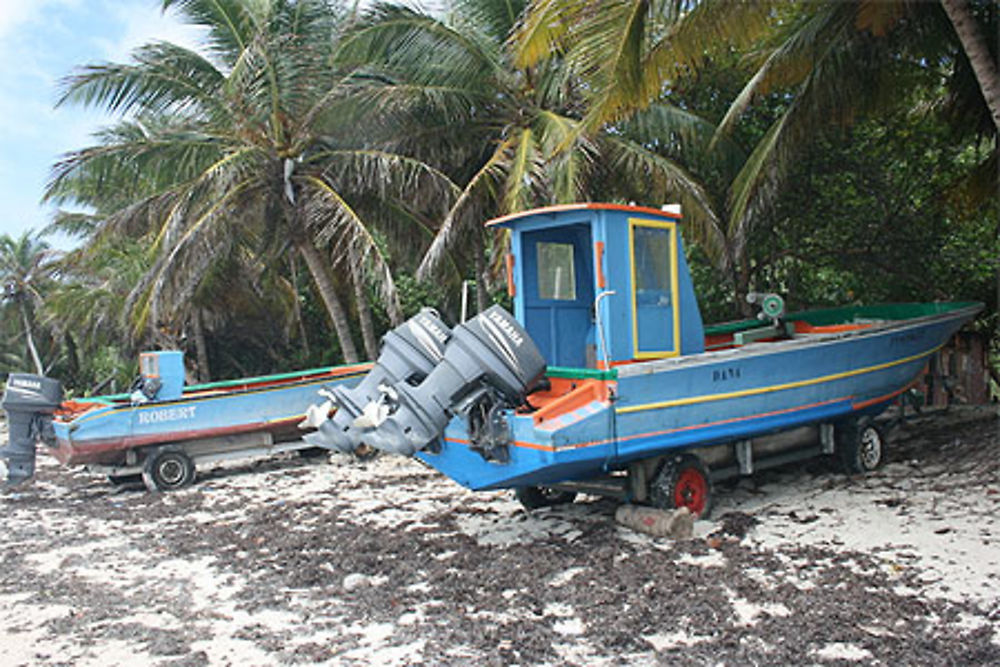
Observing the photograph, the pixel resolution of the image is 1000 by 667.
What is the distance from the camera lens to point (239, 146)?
13617 millimetres

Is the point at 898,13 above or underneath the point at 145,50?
underneath

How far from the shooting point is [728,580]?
5.68 meters

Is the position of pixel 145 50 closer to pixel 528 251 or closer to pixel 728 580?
pixel 528 251

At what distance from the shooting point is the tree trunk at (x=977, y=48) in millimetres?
7406

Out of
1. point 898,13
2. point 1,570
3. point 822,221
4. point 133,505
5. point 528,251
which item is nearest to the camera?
point 1,570

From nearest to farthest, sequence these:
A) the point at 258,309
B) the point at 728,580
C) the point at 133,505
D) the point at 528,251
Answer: the point at 728,580 → the point at 528,251 → the point at 133,505 → the point at 258,309

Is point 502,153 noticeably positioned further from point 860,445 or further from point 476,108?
point 860,445

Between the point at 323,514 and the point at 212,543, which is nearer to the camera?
the point at 212,543

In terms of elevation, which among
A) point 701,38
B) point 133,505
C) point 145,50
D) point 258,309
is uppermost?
point 145,50

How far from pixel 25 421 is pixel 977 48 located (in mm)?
10723

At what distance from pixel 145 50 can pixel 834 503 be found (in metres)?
11.8

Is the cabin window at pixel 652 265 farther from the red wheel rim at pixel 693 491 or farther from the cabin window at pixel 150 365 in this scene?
the cabin window at pixel 150 365

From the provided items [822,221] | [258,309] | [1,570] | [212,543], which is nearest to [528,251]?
[212,543]

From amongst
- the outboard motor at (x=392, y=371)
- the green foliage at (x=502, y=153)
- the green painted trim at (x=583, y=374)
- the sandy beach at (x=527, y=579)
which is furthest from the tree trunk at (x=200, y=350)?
the green painted trim at (x=583, y=374)
